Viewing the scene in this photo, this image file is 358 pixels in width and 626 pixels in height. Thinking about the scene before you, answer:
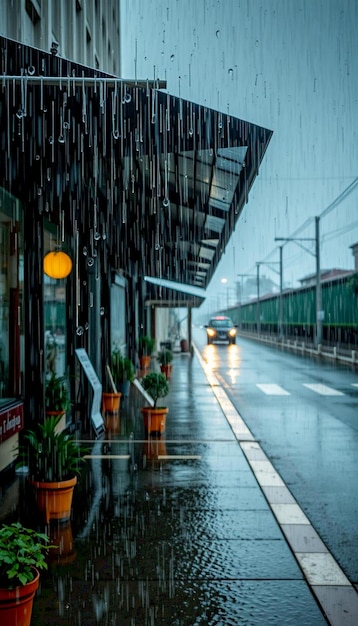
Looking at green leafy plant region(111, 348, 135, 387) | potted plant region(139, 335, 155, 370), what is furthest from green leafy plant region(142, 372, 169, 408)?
potted plant region(139, 335, 155, 370)

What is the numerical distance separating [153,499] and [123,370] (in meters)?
8.68

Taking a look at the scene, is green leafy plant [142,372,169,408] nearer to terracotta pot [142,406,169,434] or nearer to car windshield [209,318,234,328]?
terracotta pot [142,406,169,434]

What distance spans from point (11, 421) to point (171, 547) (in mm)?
3020

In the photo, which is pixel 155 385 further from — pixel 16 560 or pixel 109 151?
pixel 16 560

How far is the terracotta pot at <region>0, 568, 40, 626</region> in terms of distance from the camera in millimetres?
3408

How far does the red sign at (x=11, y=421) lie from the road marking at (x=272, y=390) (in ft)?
34.6

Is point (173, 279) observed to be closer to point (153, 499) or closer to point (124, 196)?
point (124, 196)

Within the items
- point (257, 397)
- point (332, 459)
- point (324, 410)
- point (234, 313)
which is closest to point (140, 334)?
point (257, 397)

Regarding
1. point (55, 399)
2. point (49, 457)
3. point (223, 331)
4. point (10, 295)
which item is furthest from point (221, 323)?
point (49, 457)

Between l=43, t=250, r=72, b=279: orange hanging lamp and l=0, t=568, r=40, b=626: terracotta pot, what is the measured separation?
282 inches

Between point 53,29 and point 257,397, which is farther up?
point 53,29

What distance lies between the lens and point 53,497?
5.95 m

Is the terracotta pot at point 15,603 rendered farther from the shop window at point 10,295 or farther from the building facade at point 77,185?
the shop window at point 10,295

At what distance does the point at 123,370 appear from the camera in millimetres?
15422
